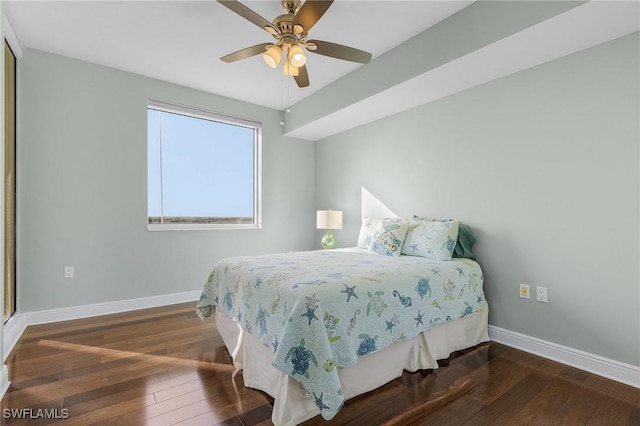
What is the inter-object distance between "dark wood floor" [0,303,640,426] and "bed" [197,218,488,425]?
127 millimetres

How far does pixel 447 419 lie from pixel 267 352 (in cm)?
101

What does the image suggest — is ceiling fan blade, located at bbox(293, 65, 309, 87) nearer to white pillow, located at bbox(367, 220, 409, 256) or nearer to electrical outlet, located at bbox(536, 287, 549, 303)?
white pillow, located at bbox(367, 220, 409, 256)

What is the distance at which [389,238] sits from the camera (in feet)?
9.53

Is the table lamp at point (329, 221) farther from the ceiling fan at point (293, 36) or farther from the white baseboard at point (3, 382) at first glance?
A: the white baseboard at point (3, 382)

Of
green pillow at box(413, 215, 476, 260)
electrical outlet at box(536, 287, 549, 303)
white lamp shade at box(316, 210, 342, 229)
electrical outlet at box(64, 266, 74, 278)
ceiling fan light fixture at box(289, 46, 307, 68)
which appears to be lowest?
electrical outlet at box(536, 287, 549, 303)

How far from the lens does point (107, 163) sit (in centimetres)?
325

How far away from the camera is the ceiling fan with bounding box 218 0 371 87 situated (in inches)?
70.6

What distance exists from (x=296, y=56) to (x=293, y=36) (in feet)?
0.39

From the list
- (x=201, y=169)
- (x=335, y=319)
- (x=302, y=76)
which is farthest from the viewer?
(x=201, y=169)

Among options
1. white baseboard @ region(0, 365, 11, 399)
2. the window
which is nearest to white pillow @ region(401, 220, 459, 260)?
the window

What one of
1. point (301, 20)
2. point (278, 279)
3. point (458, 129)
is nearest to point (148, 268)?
point (278, 279)

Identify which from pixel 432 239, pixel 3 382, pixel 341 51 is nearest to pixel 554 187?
pixel 432 239

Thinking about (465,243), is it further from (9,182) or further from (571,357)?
(9,182)

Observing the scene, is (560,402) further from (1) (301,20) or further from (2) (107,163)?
(2) (107,163)
